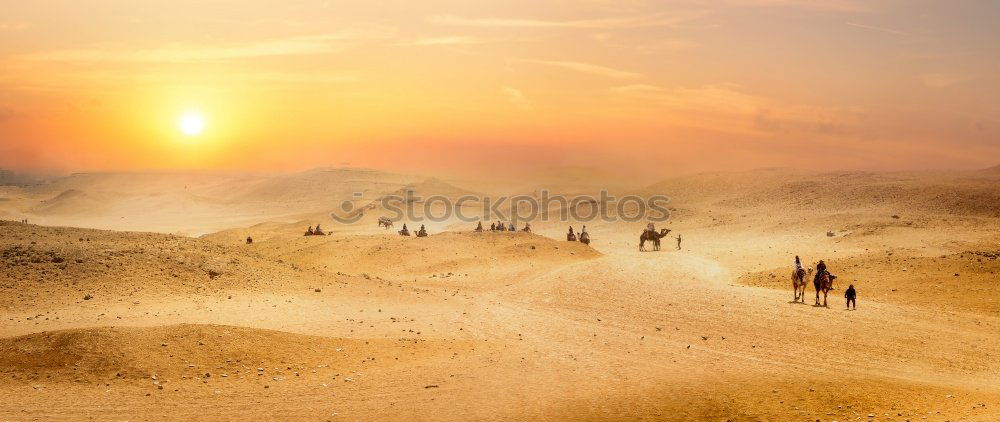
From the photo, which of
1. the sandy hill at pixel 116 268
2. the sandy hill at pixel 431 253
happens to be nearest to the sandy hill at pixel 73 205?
the sandy hill at pixel 431 253

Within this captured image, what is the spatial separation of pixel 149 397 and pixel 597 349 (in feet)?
33.9

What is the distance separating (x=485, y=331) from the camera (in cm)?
2116

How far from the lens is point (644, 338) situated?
66.7ft

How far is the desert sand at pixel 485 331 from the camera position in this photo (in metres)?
14.3

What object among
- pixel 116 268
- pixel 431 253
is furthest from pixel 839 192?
pixel 116 268

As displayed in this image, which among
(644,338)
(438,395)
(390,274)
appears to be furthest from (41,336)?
(390,274)

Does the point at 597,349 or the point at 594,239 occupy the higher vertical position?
the point at 594,239

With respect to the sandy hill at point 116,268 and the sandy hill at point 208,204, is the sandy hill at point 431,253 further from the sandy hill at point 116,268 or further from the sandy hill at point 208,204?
the sandy hill at point 208,204

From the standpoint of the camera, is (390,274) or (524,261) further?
(524,261)

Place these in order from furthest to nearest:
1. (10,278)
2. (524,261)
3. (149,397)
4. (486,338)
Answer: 1. (524,261)
2. (10,278)
3. (486,338)
4. (149,397)

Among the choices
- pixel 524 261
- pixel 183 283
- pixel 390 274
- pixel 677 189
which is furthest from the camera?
pixel 677 189

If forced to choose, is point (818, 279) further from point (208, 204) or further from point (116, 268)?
point (208, 204)

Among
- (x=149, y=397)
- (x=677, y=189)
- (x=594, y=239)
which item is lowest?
(x=149, y=397)

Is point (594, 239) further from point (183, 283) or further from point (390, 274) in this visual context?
point (183, 283)
